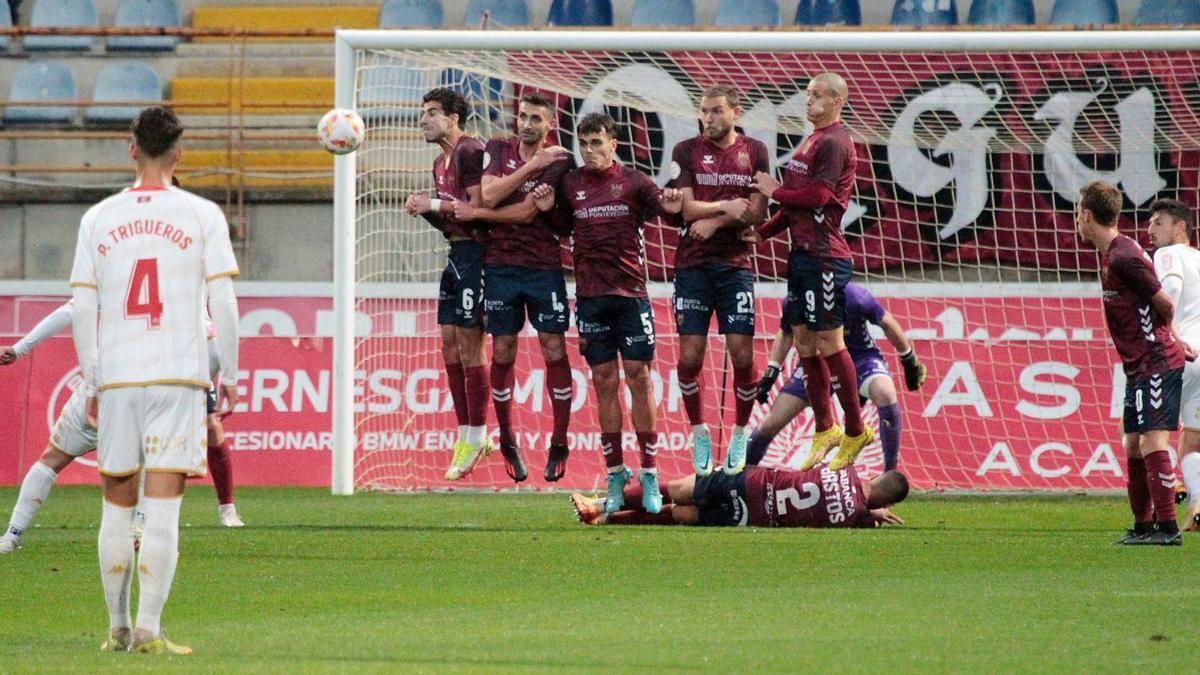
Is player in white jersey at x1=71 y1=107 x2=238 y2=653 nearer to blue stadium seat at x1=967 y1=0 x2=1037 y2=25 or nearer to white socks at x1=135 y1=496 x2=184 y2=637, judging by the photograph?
white socks at x1=135 y1=496 x2=184 y2=637

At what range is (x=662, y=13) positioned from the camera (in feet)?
66.5

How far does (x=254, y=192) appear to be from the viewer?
1950 cm

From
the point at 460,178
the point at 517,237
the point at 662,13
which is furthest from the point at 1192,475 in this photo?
the point at 662,13

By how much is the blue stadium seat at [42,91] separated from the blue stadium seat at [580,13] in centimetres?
575

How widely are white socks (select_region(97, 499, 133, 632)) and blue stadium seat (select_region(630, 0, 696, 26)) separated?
1512cm

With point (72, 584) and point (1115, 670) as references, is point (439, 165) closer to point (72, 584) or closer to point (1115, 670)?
point (72, 584)

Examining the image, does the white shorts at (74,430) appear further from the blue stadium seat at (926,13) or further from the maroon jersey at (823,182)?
the blue stadium seat at (926,13)

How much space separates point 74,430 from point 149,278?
3895mm

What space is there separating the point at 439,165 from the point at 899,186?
5763 millimetres

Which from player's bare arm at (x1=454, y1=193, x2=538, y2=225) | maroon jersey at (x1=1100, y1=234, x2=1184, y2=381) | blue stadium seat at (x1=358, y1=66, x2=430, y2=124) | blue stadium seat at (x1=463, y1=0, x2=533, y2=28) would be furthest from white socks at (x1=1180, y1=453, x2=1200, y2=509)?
blue stadium seat at (x1=463, y1=0, x2=533, y2=28)

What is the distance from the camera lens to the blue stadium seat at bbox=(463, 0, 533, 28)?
20.4 m

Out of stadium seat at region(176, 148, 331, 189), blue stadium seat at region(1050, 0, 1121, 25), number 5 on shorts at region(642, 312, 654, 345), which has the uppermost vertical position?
blue stadium seat at region(1050, 0, 1121, 25)

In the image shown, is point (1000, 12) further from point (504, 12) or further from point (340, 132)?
point (340, 132)

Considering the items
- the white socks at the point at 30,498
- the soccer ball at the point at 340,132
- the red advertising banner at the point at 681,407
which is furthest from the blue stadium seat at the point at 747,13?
the white socks at the point at 30,498
